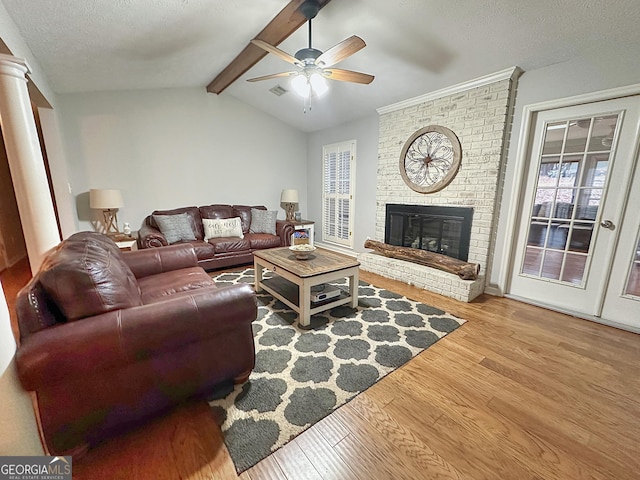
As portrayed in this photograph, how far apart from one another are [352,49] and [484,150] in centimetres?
187

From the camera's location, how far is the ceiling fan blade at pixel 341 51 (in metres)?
2.01

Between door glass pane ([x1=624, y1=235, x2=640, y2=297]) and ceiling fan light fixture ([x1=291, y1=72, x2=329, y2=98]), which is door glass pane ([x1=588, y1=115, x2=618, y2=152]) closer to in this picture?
door glass pane ([x1=624, y1=235, x2=640, y2=297])

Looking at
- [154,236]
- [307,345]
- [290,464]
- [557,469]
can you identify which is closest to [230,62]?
[154,236]

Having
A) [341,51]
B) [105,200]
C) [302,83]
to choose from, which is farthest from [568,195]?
[105,200]

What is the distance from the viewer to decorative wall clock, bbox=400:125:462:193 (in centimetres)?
325

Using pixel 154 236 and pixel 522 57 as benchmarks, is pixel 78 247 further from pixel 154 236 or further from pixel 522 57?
pixel 522 57

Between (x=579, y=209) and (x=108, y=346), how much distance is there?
3.77m

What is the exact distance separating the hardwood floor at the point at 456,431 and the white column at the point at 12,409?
0.27 metres

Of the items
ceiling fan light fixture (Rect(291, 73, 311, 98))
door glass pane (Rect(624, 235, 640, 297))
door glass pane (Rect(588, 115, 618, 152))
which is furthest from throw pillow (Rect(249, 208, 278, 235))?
door glass pane (Rect(624, 235, 640, 297))

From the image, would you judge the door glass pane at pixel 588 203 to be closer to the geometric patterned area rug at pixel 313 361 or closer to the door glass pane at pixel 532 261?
the door glass pane at pixel 532 261

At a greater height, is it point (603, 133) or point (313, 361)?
point (603, 133)

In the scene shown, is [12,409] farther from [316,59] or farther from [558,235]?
[558,235]

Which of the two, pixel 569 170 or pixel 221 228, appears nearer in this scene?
pixel 569 170

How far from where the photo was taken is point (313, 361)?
194 centimetres
